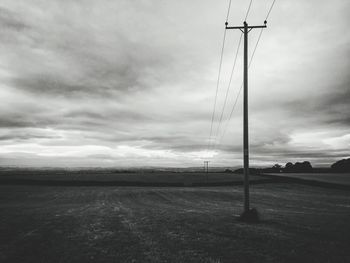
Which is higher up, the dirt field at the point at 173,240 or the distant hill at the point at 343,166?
the distant hill at the point at 343,166

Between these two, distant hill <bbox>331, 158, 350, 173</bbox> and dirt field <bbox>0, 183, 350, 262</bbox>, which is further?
distant hill <bbox>331, 158, 350, 173</bbox>

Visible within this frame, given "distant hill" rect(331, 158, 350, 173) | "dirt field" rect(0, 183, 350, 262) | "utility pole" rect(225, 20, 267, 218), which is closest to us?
"dirt field" rect(0, 183, 350, 262)

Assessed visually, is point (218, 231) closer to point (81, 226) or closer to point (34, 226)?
point (81, 226)

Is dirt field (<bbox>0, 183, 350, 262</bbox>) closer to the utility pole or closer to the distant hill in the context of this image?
the utility pole

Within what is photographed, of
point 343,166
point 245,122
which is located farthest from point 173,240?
point 343,166

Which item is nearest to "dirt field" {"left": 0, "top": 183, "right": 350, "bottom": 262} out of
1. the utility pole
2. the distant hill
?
the utility pole

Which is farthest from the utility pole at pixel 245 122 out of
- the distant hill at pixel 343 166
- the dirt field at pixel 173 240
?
the distant hill at pixel 343 166

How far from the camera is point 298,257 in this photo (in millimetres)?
6449

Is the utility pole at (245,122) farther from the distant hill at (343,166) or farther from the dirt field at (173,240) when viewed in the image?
the distant hill at (343,166)

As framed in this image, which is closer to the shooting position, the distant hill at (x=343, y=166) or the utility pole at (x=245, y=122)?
the utility pole at (x=245, y=122)

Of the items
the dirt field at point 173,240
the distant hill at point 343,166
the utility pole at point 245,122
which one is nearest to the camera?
the dirt field at point 173,240

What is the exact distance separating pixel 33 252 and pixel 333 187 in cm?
4248

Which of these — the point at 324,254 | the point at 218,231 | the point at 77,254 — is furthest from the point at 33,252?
the point at 324,254

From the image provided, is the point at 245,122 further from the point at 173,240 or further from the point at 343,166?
the point at 343,166
